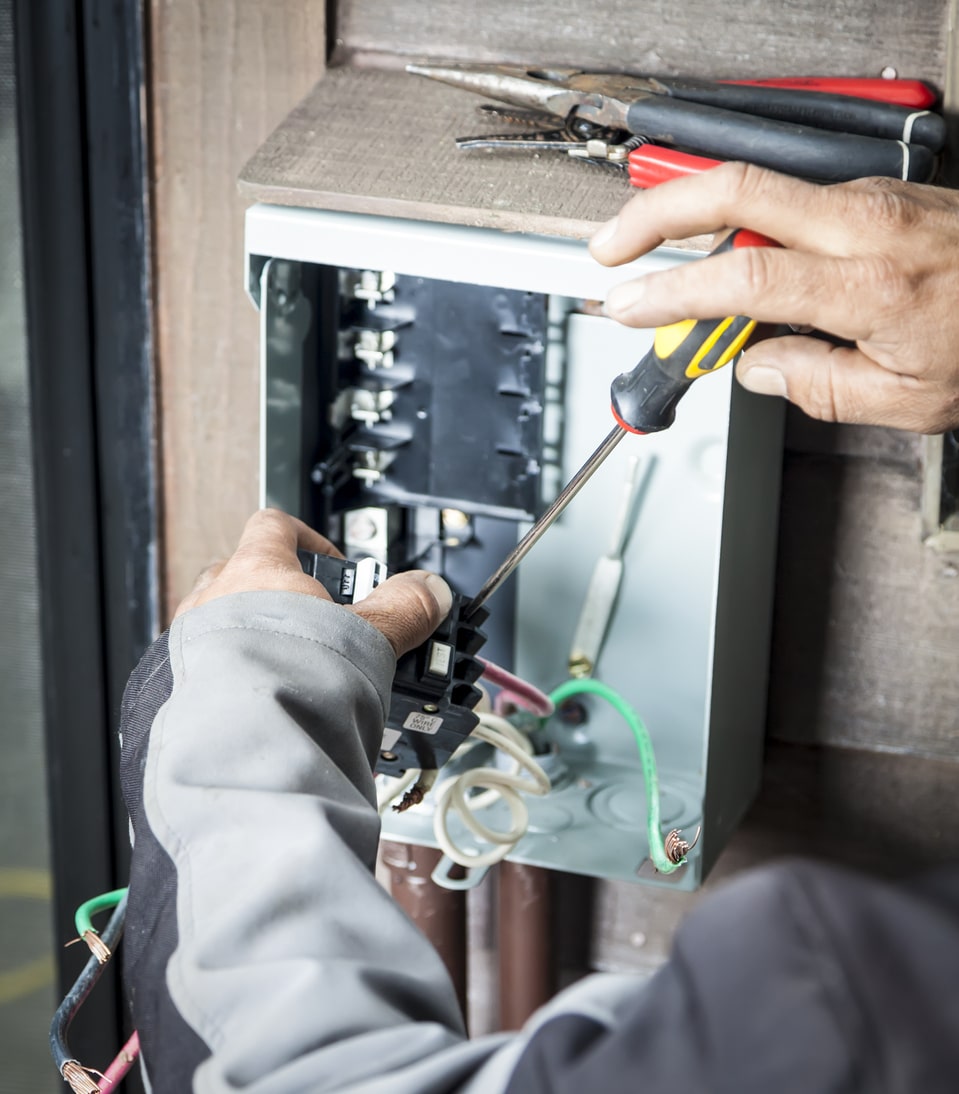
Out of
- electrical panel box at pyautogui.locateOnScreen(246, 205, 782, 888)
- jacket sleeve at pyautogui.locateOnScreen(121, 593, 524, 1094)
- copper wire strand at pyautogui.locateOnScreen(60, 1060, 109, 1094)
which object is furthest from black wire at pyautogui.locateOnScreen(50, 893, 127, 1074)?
electrical panel box at pyautogui.locateOnScreen(246, 205, 782, 888)

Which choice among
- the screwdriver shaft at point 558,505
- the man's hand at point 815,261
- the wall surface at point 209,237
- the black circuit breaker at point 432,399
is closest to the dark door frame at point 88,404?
the wall surface at point 209,237

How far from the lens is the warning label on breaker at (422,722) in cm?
81

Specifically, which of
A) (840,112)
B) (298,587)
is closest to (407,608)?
(298,587)

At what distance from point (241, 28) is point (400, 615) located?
56 centimetres

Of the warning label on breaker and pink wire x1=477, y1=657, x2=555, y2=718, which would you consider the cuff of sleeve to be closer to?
the warning label on breaker

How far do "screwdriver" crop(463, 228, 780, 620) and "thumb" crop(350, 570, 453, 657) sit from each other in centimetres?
13

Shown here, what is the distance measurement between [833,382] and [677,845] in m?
0.39

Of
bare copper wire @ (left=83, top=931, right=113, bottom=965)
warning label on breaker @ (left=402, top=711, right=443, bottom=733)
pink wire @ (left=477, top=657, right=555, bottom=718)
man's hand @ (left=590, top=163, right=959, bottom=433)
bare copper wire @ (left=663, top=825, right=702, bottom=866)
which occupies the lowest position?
bare copper wire @ (left=663, top=825, right=702, bottom=866)

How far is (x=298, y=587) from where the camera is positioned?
0.72 metres

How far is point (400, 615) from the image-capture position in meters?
0.75

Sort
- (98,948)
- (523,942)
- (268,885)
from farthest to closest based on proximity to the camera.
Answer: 1. (523,942)
2. (98,948)
3. (268,885)

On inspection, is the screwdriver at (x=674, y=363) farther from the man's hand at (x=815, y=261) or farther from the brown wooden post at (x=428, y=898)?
the brown wooden post at (x=428, y=898)

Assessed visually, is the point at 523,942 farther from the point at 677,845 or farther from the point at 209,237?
the point at 209,237

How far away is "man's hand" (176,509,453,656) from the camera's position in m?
0.72
